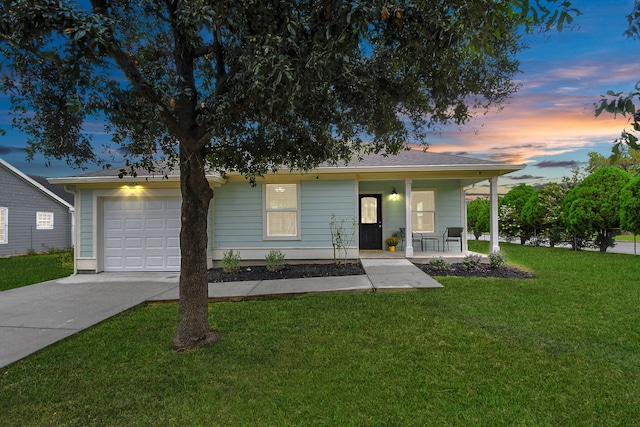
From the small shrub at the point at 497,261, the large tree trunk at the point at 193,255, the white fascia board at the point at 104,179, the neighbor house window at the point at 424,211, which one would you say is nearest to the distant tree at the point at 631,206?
the small shrub at the point at 497,261

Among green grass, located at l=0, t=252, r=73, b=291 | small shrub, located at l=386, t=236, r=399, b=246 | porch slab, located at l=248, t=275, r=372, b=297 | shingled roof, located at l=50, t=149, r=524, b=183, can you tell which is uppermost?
shingled roof, located at l=50, t=149, r=524, b=183

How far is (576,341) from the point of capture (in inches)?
151

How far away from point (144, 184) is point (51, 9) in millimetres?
7061

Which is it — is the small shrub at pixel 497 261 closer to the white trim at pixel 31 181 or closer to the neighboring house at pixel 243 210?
the neighboring house at pixel 243 210

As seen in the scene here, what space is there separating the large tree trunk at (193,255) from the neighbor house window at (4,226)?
1663cm

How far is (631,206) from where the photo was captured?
10.6 m

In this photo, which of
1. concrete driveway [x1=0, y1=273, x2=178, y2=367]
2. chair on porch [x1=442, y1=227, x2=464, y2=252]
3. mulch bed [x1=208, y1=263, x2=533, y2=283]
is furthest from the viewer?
chair on porch [x1=442, y1=227, x2=464, y2=252]

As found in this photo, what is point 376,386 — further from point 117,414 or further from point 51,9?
point 51,9

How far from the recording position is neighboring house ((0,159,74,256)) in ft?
50.1

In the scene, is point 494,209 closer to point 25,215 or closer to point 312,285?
point 312,285

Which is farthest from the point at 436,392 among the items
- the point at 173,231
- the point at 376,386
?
the point at 173,231

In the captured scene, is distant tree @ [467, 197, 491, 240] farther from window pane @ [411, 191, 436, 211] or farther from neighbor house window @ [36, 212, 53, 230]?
neighbor house window @ [36, 212, 53, 230]

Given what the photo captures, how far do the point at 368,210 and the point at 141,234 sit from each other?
6.82 meters

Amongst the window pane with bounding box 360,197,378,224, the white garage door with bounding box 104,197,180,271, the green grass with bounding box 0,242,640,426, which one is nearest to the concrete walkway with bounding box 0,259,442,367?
the green grass with bounding box 0,242,640,426
